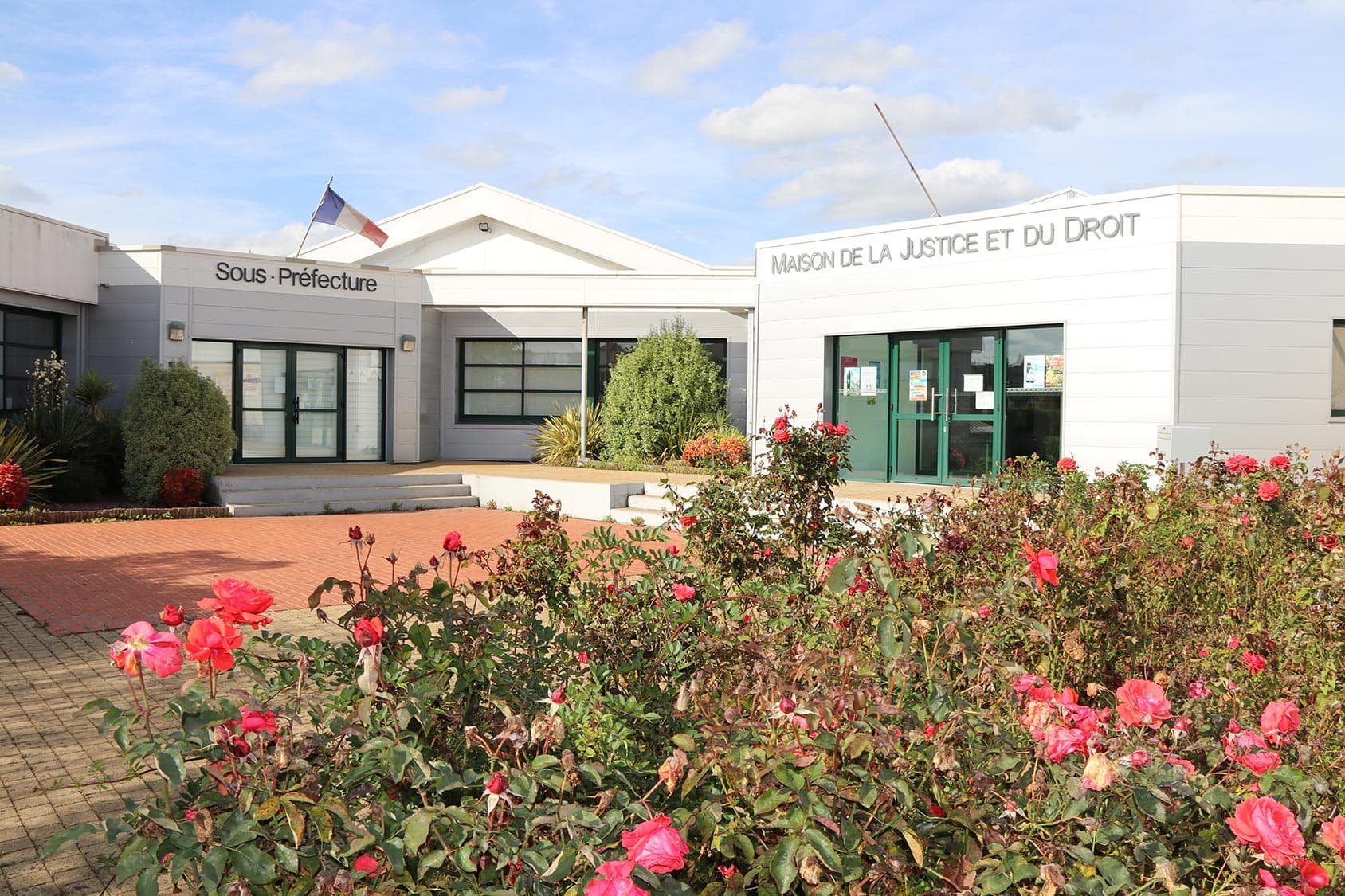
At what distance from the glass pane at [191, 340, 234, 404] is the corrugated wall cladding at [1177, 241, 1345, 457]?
14.2 m

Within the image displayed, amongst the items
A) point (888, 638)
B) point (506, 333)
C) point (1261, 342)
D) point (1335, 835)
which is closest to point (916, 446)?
point (1261, 342)

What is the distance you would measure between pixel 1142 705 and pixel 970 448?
473 inches

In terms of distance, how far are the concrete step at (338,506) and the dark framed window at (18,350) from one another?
14.0ft

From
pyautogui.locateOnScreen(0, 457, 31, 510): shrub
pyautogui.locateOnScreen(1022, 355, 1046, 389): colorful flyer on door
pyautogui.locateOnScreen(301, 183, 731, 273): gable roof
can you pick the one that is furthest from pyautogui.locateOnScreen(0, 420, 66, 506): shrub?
pyautogui.locateOnScreen(1022, 355, 1046, 389): colorful flyer on door

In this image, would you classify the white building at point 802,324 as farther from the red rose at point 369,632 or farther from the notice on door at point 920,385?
the red rose at point 369,632

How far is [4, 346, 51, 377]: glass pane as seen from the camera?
49.9ft

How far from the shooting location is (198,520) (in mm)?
13180

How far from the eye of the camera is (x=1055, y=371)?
13375 millimetres

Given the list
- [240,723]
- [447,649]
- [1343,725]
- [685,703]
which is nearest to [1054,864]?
[685,703]

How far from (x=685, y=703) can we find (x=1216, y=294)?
11.9 metres

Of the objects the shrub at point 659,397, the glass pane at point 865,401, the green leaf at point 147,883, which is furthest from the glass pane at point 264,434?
the green leaf at point 147,883

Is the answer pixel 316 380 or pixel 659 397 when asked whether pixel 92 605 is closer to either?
pixel 659 397

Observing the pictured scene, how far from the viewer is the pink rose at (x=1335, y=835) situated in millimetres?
2029

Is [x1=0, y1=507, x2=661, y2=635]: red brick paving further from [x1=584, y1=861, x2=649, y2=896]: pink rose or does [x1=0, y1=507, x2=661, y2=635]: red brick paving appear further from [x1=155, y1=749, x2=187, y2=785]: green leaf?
[x1=584, y1=861, x2=649, y2=896]: pink rose
